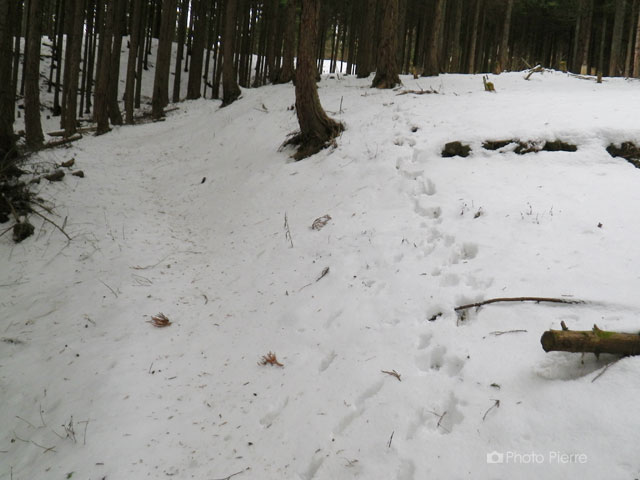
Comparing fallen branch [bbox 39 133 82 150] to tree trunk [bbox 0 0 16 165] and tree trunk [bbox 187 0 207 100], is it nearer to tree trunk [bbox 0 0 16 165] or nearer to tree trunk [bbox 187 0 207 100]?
tree trunk [bbox 0 0 16 165]

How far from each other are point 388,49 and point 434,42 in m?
2.79

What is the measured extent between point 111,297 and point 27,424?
1692 millimetres

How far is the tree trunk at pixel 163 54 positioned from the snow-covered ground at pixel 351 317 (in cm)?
935

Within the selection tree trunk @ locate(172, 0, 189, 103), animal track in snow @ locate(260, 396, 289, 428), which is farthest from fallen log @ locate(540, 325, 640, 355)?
tree trunk @ locate(172, 0, 189, 103)

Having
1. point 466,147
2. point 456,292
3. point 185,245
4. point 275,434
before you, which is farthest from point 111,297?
point 466,147

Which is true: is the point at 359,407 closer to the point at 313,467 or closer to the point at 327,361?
the point at 313,467

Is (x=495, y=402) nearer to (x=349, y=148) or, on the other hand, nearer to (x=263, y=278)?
(x=263, y=278)

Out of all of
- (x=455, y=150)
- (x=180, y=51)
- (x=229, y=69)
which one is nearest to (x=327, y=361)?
(x=455, y=150)

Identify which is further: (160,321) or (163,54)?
(163,54)

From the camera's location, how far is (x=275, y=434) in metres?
2.86

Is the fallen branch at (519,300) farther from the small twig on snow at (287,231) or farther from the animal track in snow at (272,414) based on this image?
A: the small twig on snow at (287,231)

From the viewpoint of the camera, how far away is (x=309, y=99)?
748 cm

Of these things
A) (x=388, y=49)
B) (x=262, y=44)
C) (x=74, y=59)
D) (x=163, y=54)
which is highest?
(x=262, y=44)

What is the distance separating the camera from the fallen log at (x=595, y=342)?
2389 mm
